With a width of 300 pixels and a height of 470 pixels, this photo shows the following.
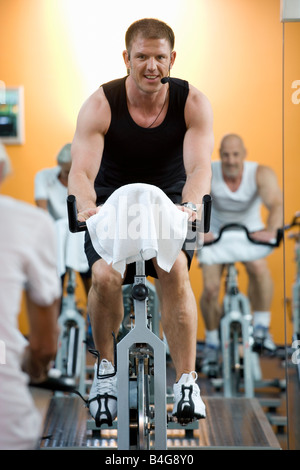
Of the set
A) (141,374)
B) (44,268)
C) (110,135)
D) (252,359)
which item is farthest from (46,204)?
(252,359)

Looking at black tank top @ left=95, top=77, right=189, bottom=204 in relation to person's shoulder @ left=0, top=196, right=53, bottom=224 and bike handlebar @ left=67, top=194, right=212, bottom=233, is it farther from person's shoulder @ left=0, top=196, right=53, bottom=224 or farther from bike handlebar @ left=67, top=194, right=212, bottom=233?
person's shoulder @ left=0, top=196, right=53, bottom=224

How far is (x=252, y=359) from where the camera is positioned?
18.5ft

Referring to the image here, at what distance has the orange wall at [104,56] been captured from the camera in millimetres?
3461

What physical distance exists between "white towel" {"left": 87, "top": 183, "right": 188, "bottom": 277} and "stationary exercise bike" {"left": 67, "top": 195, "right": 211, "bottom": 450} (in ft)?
0.31

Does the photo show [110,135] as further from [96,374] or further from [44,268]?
[44,268]

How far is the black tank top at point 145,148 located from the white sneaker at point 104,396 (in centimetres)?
68

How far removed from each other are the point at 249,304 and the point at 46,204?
1786 millimetres

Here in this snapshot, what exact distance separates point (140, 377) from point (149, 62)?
1167mm

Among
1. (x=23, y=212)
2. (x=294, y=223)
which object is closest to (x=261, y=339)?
(x=294, y=223)

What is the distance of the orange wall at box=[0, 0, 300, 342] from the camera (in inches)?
136

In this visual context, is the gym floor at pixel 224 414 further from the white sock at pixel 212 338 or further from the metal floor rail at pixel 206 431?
the white sock at pixel 212 338

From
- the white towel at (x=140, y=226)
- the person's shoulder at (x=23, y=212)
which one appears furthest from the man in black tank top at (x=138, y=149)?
the person's shoulder at (x=23, y=212)

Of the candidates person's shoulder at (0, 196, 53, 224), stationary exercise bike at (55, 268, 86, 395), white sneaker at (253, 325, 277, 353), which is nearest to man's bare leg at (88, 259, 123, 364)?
person's shoulder at (0, 196, 53, 224)

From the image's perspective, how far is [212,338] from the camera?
5.43 m
